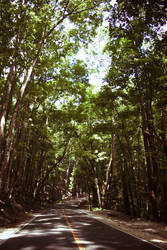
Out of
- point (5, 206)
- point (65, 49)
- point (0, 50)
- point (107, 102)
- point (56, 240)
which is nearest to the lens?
point (56, 240)

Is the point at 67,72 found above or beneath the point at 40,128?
above

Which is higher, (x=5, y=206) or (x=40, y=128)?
(x=40, y=128)

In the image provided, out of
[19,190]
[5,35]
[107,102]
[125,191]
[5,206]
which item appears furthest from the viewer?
[125,191]

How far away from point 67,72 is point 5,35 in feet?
30.2

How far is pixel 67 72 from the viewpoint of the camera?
17.6 metres

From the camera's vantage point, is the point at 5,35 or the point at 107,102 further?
the point at 107,102

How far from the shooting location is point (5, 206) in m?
11.3

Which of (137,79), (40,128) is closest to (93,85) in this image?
(40,128)

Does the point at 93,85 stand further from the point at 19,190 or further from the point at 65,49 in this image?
→ the point at 19,190

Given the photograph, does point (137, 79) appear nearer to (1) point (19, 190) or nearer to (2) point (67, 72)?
(2) point (67, 72)

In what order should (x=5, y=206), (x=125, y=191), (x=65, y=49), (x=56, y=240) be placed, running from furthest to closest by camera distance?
(x=125, y=191)
(x=65, y=49)
(x=5, y=206)
(x=56, y=240)

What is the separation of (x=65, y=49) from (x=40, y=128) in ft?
24.9

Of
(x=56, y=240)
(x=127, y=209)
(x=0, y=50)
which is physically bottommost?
(x=127, y=209)

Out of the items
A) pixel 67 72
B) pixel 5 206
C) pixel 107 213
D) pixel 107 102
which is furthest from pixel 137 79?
pixel 107 213
